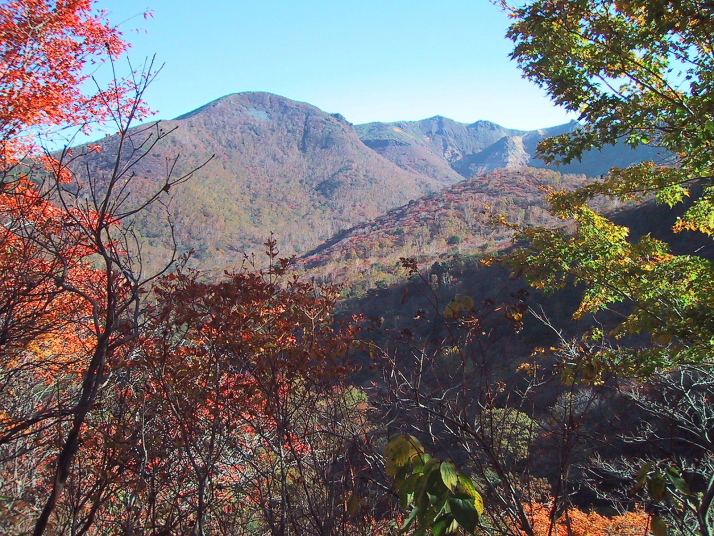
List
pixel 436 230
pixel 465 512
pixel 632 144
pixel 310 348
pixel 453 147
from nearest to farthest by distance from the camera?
pixel 465 512 < pixel 310 348 < pixel 632 144 < pixel 436 230 < pixel 453 147

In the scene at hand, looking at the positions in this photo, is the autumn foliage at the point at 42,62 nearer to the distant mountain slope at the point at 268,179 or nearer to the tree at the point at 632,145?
the tree at the point at 632,145

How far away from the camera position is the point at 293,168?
454 ft

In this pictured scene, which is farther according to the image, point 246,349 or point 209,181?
point 209,181

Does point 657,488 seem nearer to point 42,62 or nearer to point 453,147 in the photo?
point 42,62

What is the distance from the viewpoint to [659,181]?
349 centimetres

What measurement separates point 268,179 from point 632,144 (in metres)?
129

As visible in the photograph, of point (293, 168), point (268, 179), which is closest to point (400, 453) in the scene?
point (268, 179)

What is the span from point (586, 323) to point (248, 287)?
23.1 metres

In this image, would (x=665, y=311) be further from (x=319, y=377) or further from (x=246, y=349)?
(x=246, y=349)

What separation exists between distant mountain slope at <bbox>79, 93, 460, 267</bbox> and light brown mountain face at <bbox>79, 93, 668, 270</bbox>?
1.10ft

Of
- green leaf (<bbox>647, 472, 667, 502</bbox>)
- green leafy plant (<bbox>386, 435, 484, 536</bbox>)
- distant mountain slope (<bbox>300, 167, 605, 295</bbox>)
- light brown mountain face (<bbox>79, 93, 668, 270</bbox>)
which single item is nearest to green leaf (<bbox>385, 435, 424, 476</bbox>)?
green leafy plant (<bbox>386, 435, 484, 536</bbox>)

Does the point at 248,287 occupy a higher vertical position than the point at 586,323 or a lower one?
higher

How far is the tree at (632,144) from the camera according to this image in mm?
2885

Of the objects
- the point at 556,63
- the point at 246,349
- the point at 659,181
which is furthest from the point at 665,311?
the point at 246,349
